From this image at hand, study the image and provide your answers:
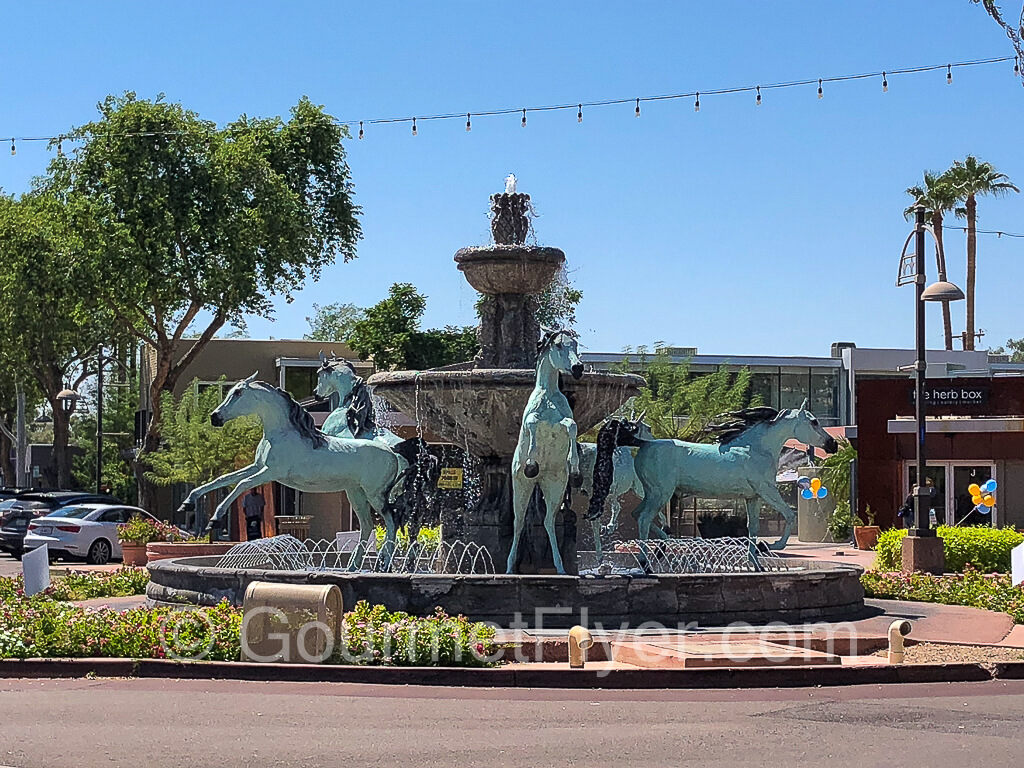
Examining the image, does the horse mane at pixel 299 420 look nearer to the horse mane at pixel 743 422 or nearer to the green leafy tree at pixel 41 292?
the horse mane at pixel 743 422

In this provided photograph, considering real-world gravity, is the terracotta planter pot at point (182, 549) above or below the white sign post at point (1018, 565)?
below

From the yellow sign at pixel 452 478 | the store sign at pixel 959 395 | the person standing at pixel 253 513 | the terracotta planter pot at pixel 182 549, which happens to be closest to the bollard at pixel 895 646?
the yellow sign at pixel 452 478

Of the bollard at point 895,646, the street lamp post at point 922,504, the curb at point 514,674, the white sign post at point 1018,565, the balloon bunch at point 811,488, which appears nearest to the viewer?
the curb at point 514,674

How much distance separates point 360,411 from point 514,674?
796cm

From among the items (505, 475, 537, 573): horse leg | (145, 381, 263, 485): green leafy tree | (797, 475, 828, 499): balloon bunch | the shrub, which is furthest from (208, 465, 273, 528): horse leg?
(797, 475, 828, 499): balloon bunch

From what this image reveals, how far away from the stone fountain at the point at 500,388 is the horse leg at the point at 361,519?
3.19 ft

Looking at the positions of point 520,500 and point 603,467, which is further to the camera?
point 603,467

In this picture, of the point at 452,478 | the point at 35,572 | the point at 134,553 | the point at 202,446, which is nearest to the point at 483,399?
the point at 452,478

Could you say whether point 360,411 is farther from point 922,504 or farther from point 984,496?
point 984,496

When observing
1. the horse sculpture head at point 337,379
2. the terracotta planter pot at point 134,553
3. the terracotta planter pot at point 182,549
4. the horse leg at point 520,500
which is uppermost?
the horse sculpture head at point 337,379

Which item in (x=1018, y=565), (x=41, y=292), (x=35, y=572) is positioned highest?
(x=41, y=292)

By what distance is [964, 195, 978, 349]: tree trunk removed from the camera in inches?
2660

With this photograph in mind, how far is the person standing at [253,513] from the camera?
96.4ft

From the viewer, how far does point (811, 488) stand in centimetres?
3850
